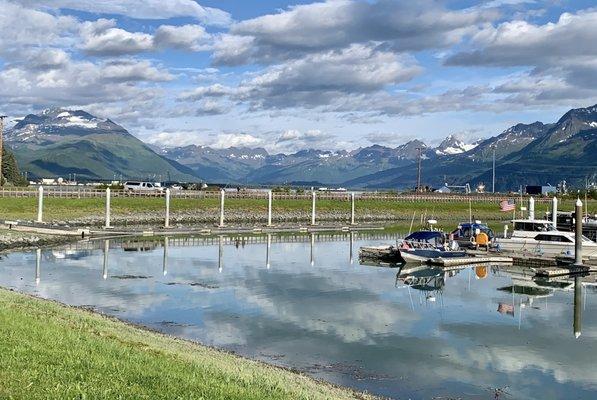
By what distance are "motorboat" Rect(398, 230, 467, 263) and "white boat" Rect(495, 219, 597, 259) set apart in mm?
6035

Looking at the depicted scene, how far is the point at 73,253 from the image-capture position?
5825cm

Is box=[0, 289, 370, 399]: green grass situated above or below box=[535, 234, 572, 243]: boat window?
below

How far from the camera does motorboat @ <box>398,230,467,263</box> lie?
2290 inches

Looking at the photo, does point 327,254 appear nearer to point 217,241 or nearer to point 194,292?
point 217,241

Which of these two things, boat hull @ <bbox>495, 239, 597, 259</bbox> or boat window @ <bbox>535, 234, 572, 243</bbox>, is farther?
boat window @ <bbox>535, 234, 572, 243</bbox>

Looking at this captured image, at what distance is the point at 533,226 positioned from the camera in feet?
220

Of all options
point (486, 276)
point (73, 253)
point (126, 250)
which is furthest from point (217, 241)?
point (486, 276)

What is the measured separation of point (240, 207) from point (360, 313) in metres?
81.6

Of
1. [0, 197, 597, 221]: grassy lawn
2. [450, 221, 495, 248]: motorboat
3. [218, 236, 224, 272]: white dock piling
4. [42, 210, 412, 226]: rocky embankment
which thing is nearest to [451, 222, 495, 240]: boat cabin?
[450, 221, 495, 248]: motorboat

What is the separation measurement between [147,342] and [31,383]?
929cm

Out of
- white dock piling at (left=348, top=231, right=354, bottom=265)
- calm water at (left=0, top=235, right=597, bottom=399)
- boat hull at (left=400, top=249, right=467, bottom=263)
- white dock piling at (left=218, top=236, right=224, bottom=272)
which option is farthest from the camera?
white dock piling at (left=348, top=231, right=354, bottom=265)

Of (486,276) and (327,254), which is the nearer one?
(486,276)

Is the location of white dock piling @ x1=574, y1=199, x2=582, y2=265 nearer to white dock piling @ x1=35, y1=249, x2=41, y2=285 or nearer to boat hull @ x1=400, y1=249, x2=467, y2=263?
boat hull @ x1=400, y1=249, x2=467, y2=263

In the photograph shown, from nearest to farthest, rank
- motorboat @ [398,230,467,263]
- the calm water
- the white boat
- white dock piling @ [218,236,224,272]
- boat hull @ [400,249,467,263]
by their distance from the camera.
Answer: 1. the calm water
2. white dock piling @ [218,236,224,272]
3. boat hull @ [400,249,467,263]
4. motorboat @ [398,230,467,263]
5. the white boat
